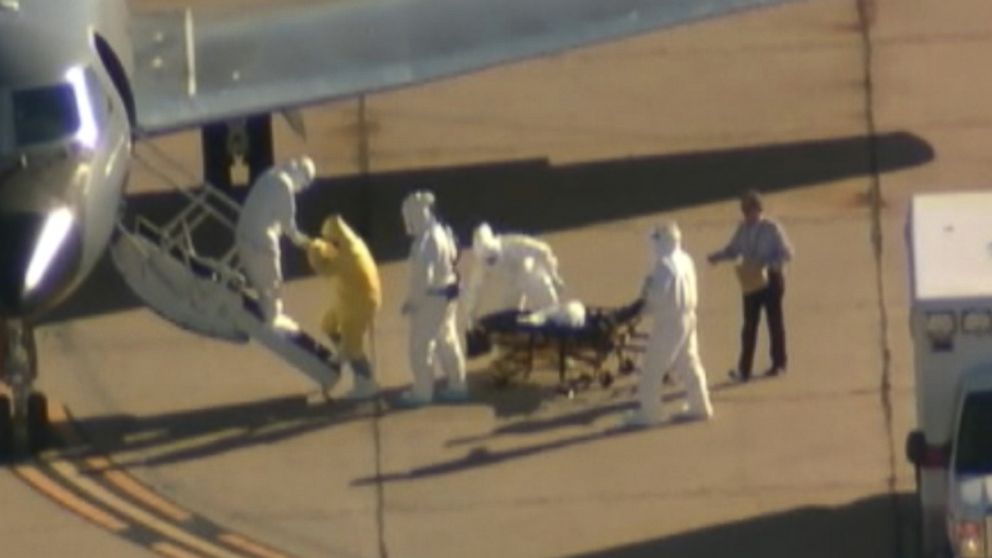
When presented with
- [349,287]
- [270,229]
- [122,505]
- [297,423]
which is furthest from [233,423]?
[122,505]

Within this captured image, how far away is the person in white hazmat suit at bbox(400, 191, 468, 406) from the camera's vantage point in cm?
3334

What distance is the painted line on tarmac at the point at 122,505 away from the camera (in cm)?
3175

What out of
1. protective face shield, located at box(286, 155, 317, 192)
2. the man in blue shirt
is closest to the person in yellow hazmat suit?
protective face shield, located at box(286, 155, 317, 192)

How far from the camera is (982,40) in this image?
133 feet

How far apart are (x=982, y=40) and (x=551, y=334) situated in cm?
812

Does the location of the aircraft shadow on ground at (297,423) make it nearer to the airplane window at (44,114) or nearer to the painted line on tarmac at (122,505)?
the painted line on tarmac at (122,505)

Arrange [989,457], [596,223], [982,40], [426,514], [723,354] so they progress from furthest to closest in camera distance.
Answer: [982,40] → [596,223] → [723,354] → [426,514] → [989,457]

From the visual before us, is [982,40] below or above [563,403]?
above

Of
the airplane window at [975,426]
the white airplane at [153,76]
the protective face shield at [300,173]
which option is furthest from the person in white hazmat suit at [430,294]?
the airplane window at [975,426]

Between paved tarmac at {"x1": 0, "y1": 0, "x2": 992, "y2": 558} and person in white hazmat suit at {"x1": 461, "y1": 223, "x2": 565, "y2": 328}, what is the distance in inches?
28.7

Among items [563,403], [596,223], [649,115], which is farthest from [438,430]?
[649,115]

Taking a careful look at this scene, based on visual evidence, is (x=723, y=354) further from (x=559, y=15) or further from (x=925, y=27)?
(x=925, y=27)

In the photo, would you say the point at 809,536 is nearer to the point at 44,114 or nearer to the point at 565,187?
the point at 44,114

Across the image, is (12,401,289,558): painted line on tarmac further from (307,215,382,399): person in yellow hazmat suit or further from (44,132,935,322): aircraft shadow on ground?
(44,132,935,322): aircraft shadow on ground
